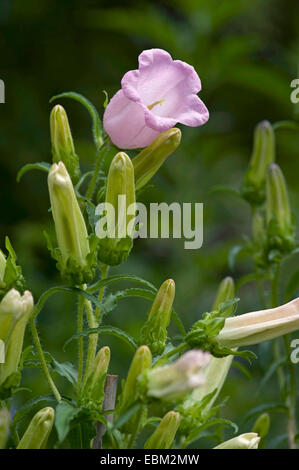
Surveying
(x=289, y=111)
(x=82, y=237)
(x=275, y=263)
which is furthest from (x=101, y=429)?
(x=289, y=111)

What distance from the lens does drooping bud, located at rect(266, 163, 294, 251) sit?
1.23 m

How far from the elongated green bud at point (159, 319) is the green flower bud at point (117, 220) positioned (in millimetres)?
61

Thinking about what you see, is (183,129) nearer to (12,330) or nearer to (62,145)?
(62,145)

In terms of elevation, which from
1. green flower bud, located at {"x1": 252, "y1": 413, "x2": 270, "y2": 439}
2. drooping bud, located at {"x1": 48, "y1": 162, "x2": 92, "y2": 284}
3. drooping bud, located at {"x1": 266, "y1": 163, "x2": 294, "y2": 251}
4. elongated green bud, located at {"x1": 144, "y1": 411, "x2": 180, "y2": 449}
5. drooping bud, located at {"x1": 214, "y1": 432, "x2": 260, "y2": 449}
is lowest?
green flower bud, located at {"x1": 252, "y1": 413, "x2": 270, "y2": 439}

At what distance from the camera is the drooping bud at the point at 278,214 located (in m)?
1.23

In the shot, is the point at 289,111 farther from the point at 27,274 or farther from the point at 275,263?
the point at 275,263

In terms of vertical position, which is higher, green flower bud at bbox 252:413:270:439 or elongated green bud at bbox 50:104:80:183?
elongated green bud at bbox 50:104:80:183

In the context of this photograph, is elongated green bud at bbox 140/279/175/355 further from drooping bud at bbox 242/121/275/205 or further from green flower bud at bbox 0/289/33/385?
drooping bud at bbox 242/121/275/205

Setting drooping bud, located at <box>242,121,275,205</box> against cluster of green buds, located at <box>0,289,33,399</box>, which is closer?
cluster of green buds, located at <box>0,289,33,399</box>

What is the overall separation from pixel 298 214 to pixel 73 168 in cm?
111

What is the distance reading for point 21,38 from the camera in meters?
2.37

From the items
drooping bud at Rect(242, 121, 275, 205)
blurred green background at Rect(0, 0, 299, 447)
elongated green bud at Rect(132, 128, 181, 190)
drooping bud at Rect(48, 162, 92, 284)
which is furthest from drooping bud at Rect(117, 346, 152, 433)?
drooping bud at Rect(242, 121, 275, 205)

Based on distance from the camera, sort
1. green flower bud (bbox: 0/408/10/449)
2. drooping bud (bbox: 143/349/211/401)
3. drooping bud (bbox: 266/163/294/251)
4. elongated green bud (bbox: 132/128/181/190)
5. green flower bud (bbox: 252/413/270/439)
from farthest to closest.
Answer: drooping bud (bbox: 266/163/294/251), green flower bud (bbox: 252/413/270/439), elongated green bud (bbox: 132/128/181/190), green flower bud (bbox: 0/408/10/449), drooping bud (bbox: 143/349/211/401)

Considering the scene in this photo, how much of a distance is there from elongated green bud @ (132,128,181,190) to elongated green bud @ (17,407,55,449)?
11.0 inches
